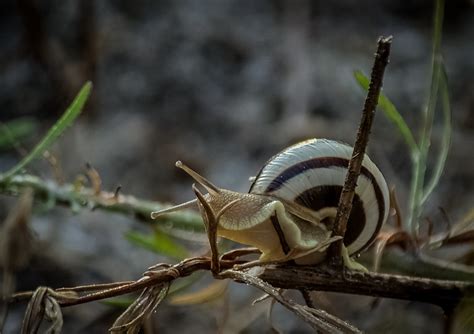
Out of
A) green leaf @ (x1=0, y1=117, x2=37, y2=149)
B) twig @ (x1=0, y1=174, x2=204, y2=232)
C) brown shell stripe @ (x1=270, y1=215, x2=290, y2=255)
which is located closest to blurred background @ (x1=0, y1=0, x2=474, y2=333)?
green leaf @ (x1=0, y1=117, x2=37, y2=149)

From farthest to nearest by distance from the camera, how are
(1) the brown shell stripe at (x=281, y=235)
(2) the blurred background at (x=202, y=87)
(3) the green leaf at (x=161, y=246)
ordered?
(2) the blurred background at (x=202, y=87), (3) the green leaf at (x=161, y=246), (1) the brown shell stripe at (x=281, y=235)

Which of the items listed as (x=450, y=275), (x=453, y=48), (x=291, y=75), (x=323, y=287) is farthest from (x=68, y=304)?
(x=453, y=48)

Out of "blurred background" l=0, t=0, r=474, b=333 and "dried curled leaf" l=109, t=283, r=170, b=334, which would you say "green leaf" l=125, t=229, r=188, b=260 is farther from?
"blurred background" l=0, t=0, r=474, b=333

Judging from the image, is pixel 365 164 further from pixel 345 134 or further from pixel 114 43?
pixel 114 43

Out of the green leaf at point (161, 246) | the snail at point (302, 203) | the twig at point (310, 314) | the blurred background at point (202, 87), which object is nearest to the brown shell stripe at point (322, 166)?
the snail at point (302, 203)

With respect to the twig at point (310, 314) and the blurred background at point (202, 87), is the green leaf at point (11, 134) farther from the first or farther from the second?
the twig at point (310, 314)

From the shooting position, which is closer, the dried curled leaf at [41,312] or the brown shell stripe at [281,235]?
the dried curled leaf at [41,312]

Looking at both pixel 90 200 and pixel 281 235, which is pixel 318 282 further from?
pixel 90 200
